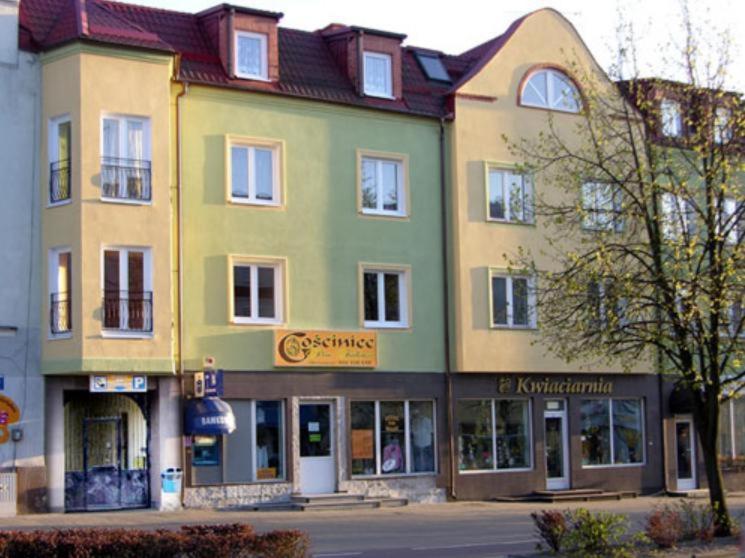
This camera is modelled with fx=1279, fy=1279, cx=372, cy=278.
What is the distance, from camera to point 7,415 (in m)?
27.6

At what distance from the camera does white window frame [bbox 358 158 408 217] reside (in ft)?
107

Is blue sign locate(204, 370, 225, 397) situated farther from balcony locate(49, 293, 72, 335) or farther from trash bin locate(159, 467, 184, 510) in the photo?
balcony locate(49, 293, 72, 335)

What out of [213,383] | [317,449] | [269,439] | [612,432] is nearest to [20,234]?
[213,383]

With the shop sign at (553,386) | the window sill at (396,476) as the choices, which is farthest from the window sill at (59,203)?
the shop sign at (553,386)

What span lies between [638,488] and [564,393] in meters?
3.72

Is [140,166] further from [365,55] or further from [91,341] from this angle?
[365,55]

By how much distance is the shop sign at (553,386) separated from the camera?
34.8 metres

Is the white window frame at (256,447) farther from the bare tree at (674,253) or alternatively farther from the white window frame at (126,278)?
the bare tree at (674,253)

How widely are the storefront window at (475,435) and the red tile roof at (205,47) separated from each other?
25.8ft

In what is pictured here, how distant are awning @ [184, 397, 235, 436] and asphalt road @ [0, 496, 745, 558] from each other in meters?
1.84

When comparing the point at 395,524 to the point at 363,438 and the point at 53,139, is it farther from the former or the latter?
the point at 53,139

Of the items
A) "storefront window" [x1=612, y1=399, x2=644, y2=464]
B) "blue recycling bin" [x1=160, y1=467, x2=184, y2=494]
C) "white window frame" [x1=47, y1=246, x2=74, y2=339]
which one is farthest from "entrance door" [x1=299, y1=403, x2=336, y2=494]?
"storefront window" [x1=612, y1=399, x2=644, y2=464]

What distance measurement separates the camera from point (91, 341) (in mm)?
27828

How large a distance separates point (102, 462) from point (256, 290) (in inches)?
213
